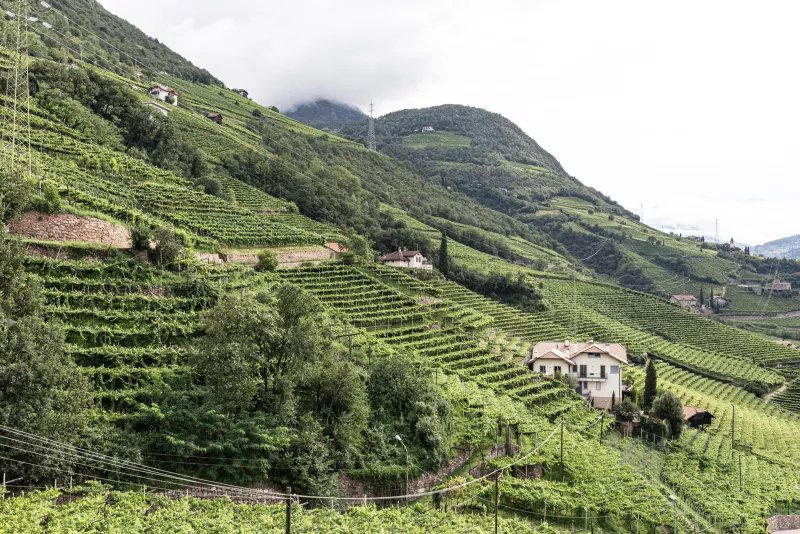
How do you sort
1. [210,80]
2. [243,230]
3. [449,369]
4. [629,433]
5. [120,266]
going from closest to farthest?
[120,266] → [449,369] → [629,433] → [243,230] → [210,80]

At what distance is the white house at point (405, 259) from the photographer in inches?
2852

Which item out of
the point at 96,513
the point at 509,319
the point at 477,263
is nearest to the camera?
the point at 96,513

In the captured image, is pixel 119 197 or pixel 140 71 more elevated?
pixel 140 71

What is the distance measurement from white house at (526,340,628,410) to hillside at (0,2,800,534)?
189cm

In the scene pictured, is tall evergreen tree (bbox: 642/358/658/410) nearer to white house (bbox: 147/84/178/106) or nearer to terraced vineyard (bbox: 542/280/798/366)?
terraced vineyard (bbox: 542/280/798/366)

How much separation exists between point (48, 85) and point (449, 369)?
47181 millimetres

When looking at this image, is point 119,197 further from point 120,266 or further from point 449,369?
point 449,369

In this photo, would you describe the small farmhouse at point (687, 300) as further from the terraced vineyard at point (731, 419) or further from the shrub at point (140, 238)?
the shrub at point (140, 238)

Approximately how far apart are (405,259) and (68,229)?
4548 centimetres

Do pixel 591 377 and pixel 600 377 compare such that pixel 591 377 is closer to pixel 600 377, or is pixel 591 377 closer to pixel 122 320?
pixel 600 377

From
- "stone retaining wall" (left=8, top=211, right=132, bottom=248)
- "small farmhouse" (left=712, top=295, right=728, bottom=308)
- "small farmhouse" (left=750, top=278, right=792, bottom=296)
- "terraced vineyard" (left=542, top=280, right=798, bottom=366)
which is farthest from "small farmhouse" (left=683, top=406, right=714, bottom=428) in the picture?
"small farmhouse" (left=750, top=278, right=792, bottom=296)

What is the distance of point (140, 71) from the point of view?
10600 cm

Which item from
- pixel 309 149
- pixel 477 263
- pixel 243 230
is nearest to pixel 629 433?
pixel 243 230

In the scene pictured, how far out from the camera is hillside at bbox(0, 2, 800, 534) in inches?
767
